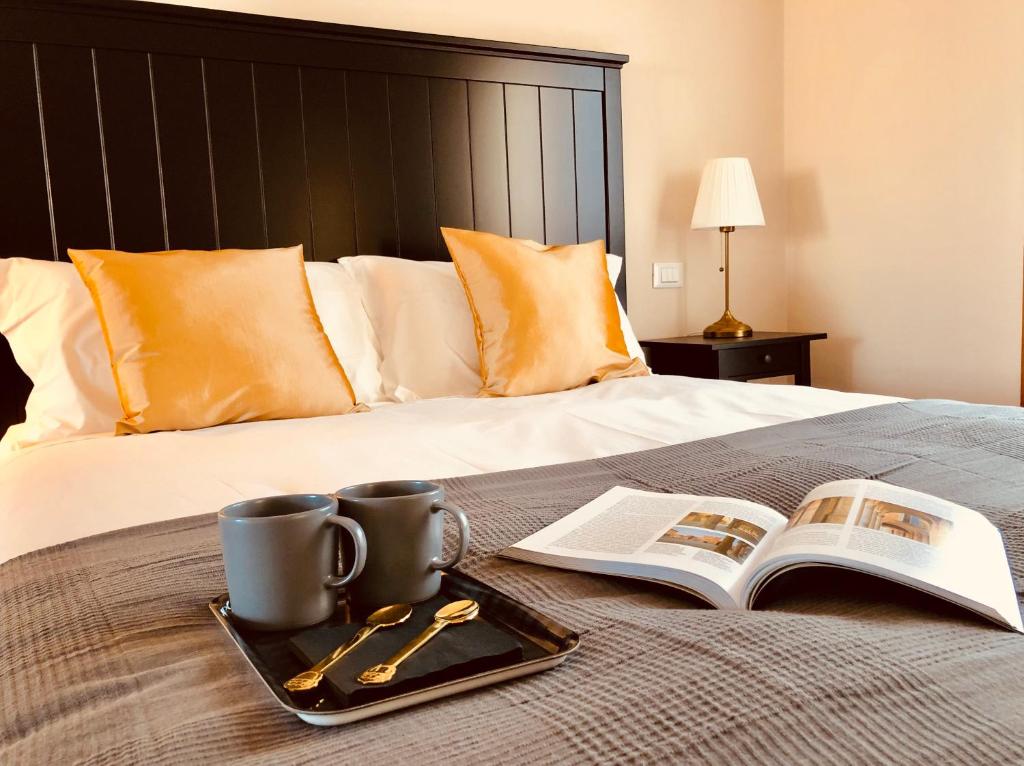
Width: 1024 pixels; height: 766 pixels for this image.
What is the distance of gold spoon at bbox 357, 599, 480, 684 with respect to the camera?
1.75 feet

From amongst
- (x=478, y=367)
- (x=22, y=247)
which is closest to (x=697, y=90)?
(x=478, y=367)

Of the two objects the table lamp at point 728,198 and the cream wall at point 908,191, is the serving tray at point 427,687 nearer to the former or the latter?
the table lamp at point 728,198

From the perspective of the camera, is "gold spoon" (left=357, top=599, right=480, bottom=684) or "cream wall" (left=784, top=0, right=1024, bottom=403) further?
"cream wall" (left=784, top=0, right=1024, bottom=403)

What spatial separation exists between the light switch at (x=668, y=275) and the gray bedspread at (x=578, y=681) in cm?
232

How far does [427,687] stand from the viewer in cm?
53

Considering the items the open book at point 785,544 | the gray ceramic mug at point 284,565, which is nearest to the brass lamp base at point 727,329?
the open book at point 785,544

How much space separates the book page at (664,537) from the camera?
2.46ft

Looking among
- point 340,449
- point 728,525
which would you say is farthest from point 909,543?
point 340,449

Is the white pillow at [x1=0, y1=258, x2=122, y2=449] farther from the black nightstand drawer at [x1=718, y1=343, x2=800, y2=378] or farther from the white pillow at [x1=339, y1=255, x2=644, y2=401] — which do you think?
the black nightstand drawer at [x1=718, y1=343, x2=800, y2=378]

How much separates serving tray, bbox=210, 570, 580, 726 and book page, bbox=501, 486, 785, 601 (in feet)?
0.39

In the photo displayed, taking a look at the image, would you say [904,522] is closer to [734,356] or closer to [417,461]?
[417,461]

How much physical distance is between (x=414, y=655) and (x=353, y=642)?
5 cm

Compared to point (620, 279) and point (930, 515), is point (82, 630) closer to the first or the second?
point (930, 515)

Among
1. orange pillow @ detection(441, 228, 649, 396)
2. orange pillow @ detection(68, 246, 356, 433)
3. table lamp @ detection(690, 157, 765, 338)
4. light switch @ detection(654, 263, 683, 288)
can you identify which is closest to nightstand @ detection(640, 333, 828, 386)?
table lamp @ detection(690, 157, 765, 338)
